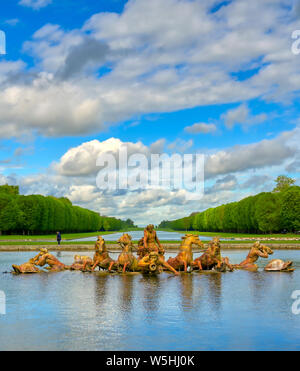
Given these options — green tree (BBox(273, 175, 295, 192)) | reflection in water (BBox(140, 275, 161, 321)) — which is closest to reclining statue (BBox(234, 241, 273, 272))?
reflection in water (BBox(140, 275, 161, 321))

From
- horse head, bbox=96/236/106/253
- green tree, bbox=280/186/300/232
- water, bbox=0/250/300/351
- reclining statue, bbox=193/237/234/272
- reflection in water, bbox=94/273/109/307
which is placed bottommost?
reflection in water, bbox=94/273/109/307

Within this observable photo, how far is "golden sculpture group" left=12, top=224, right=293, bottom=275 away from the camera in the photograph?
1878 centimetres

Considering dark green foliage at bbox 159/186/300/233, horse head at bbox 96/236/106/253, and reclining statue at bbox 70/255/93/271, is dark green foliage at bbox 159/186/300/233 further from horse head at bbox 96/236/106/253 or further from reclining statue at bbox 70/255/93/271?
horse head at bbox 96/236/106/253

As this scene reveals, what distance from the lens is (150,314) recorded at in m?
10.4

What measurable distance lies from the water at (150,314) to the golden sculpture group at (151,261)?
1.92 meters

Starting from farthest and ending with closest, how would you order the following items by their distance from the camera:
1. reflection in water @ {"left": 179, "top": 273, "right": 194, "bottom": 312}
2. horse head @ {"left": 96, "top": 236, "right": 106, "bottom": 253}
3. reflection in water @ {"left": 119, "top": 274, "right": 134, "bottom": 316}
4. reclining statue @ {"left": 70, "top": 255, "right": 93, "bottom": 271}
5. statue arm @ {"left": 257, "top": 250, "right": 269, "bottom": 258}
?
statue arm @ {"left": 257, "top": 250, "right": 269, "bottom": 258} → reclining statue @ {"left": 70, "top": 255, "right": 93, "bottom": 271} → horse head @ {"left": 96, "top": 236, "right": 106, "bottom": 253} → reflection in water @ {"left": 179, "top": 273, "right": 194, "bottom": 312} → reflection in water @ {"left": 119, "top": 274, "right": 134, "bottom": 316}

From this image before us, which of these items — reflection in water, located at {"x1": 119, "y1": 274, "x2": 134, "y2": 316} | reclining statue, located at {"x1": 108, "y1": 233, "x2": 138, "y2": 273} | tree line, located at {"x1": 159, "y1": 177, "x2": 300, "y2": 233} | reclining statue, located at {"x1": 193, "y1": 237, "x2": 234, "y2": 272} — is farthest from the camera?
tree line, located at {"x1": 159, "y1": 177, "x2": 300, "y2": 233}

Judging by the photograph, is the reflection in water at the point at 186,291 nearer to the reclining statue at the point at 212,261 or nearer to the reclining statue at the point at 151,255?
the reclining statue at the point at 151,255

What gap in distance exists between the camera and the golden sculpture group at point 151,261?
1878 cm

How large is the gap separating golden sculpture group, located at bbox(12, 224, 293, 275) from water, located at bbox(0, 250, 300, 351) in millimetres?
1921

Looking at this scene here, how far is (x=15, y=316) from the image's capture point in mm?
10406

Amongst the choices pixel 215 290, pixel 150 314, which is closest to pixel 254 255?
pixel 215 290

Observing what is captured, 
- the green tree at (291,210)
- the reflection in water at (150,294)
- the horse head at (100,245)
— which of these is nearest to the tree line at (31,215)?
the green tree at (291,210)
